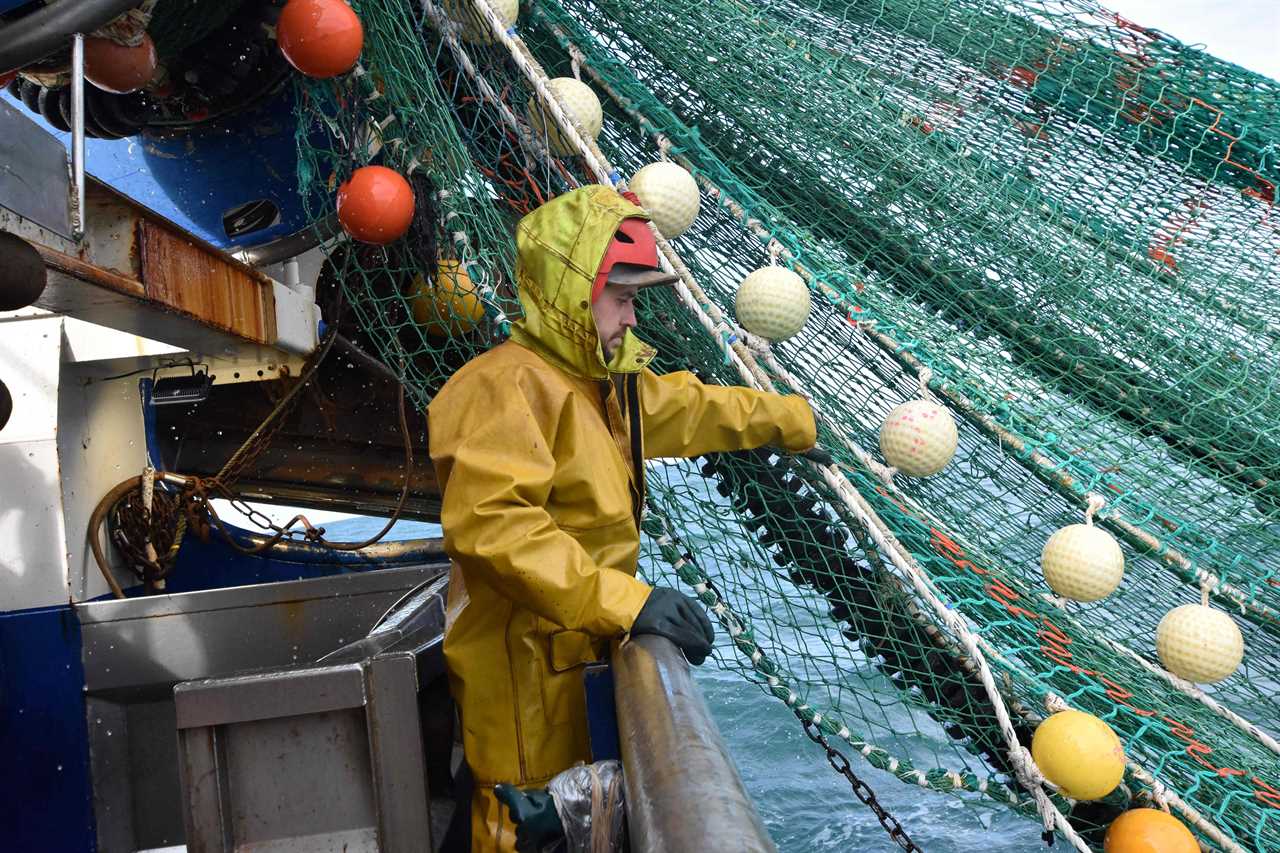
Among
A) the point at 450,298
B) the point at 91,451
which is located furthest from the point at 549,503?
the point at 91,451

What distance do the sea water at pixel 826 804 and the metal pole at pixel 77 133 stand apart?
5.21 m

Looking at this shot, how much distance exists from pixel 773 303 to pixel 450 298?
970 mm

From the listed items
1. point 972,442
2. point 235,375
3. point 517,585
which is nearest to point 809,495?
point 972,442

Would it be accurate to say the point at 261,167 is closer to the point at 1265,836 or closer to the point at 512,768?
the point at 512,768

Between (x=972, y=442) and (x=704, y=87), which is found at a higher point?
(x=704, y=87)

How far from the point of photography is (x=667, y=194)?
2.80m

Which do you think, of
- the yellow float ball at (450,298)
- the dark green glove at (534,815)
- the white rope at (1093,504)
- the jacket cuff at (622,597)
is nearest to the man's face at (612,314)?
the jacket cuff at (622,597)

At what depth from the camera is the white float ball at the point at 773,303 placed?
2.75 meters

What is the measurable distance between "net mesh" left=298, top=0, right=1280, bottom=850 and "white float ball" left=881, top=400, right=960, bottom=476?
120 mm

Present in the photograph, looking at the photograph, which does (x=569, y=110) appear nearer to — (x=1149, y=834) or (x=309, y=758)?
(x=309, y=758)

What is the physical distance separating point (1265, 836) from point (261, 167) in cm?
373

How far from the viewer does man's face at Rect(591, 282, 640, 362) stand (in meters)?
2.11

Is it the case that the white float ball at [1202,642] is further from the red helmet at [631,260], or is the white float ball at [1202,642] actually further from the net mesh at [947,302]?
the red helmet at [631,260]

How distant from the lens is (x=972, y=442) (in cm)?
313
